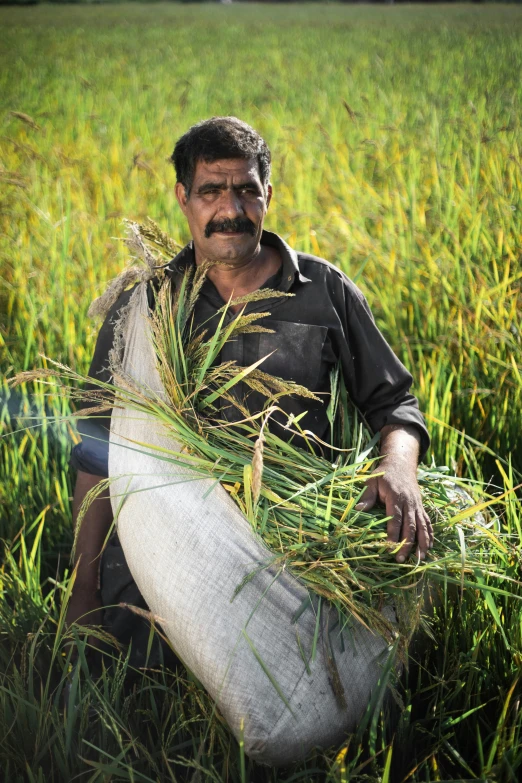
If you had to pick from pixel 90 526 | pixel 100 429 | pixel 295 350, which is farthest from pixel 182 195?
pixel 90 526

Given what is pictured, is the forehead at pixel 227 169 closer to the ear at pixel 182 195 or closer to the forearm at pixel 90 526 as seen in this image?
the ear at pixel 182 195

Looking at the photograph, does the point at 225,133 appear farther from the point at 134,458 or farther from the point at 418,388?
the point at 418,388

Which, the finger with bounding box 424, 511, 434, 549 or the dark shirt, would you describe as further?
the dark shirt

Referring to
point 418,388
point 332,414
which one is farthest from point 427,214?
point 332,414

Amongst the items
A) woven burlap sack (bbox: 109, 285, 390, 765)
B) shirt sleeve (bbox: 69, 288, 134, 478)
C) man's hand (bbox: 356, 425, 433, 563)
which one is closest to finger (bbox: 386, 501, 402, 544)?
man's hand (bbox: 356, 425, 433, 563)

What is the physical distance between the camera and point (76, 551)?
1694 millimetres

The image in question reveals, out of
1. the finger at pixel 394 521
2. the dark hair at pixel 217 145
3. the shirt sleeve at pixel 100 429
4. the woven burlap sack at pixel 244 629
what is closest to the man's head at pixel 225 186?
the dark hair at pixel 217 145

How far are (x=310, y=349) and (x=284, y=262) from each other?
21 cm

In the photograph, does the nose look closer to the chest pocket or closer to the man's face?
the man's face

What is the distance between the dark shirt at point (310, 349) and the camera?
163cm

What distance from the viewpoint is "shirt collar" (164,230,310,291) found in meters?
1.63

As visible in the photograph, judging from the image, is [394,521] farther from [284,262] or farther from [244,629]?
[284,262]

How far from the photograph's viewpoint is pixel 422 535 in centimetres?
136

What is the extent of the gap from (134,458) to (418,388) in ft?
3.91
